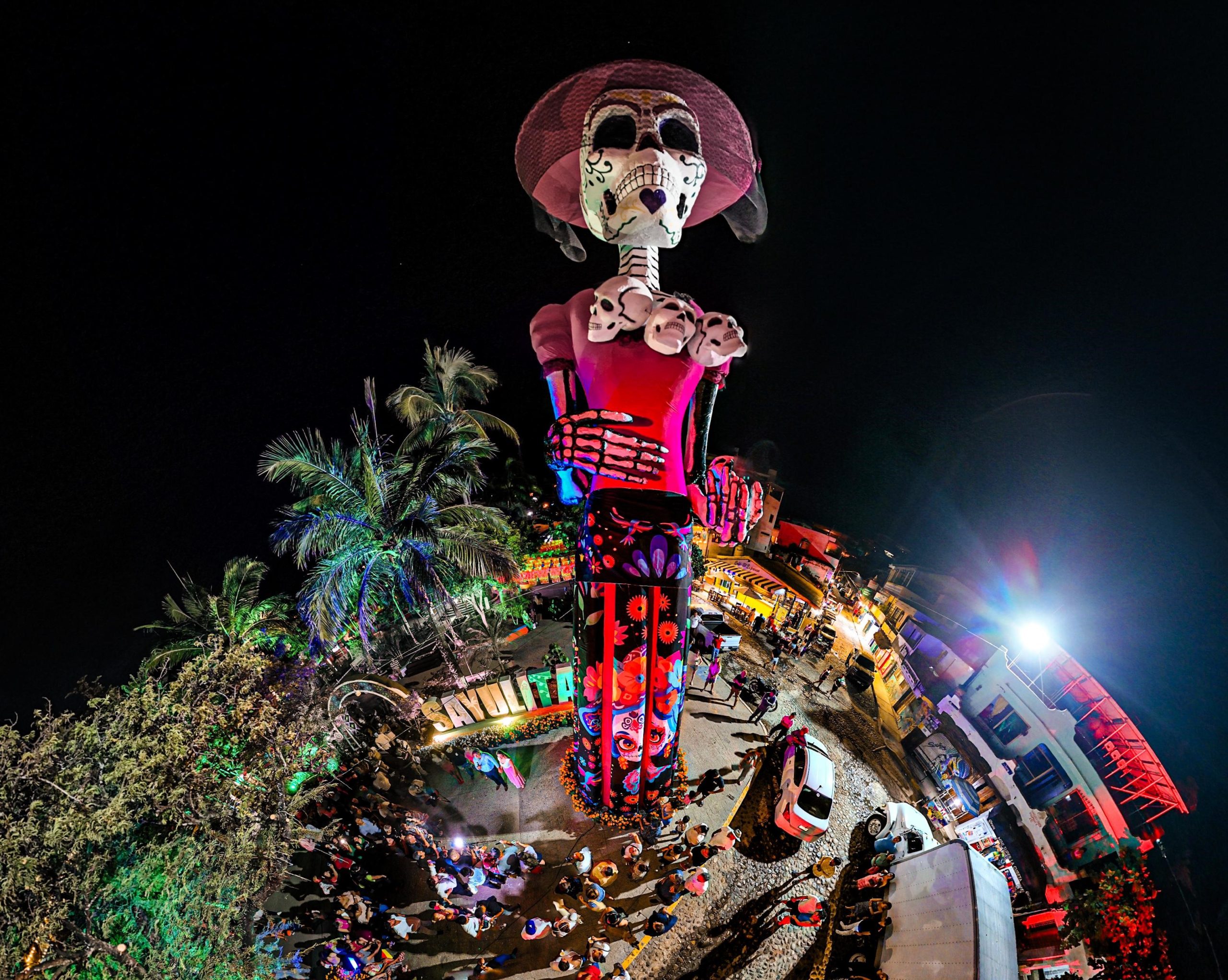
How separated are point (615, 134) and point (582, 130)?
0.48 meters

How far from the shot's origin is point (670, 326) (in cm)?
418

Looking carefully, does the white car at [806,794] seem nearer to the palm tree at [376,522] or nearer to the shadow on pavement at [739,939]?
the shadow on pavement at [739,939]

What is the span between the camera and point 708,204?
17.7 ft

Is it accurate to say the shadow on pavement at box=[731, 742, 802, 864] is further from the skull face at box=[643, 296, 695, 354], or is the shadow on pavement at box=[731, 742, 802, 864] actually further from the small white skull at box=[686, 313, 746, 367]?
the skull face at box=[643, 296, 695, 354]

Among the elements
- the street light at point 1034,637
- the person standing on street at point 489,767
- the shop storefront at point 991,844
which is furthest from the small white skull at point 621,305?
the shop storefront at point 991,844

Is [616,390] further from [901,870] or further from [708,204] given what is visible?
[901,870]

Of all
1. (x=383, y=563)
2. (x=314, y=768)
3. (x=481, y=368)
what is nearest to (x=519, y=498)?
(x=481, y=368)

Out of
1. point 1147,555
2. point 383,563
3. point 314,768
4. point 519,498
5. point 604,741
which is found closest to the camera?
point 604,741

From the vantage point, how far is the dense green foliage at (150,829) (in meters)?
5.08

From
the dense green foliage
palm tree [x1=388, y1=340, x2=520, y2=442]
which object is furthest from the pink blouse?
the dense green foliage

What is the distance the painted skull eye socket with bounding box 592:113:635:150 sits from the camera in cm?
446

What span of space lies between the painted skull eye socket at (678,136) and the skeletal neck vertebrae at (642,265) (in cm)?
92

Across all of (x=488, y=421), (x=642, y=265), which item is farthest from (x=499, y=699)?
(x=642, y=265)

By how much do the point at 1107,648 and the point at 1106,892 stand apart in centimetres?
430
